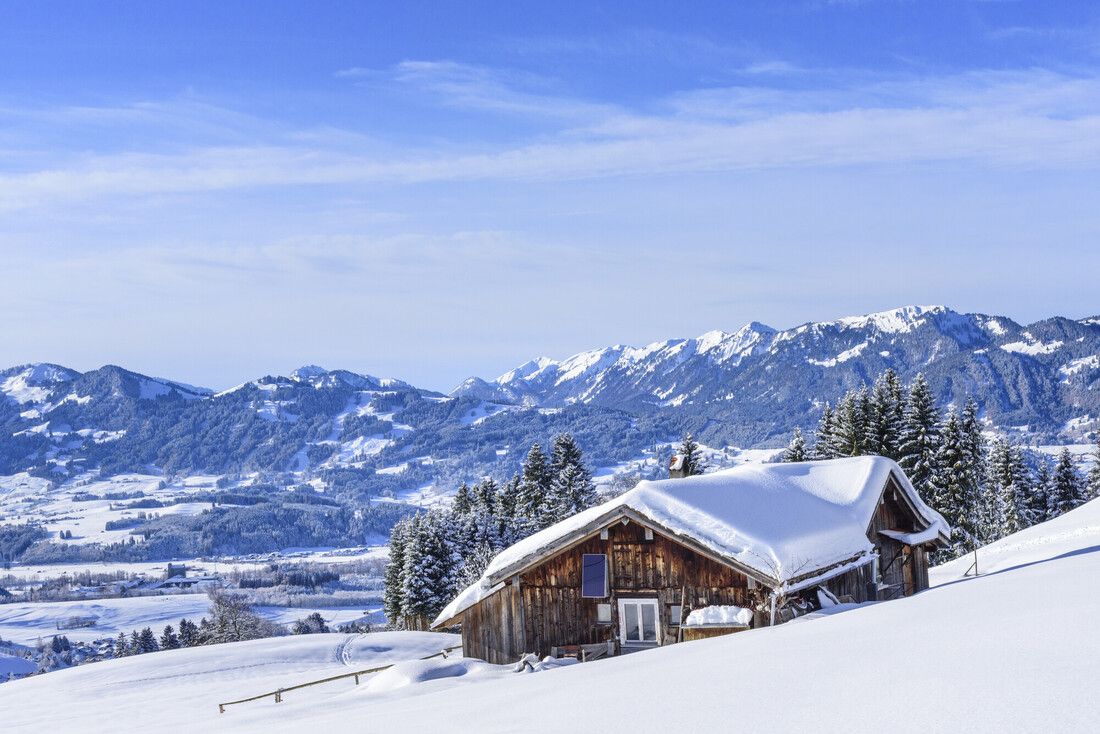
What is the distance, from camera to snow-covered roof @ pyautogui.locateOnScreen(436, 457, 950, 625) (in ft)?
81.4

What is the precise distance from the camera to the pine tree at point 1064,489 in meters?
70.7

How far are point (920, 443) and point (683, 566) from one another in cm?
3392

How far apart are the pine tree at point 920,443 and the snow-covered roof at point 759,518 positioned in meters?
25.4

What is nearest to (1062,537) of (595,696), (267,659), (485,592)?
(485,592)

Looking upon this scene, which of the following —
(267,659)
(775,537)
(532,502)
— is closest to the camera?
(775,537)

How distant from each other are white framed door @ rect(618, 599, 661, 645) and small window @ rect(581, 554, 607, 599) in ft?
2.20

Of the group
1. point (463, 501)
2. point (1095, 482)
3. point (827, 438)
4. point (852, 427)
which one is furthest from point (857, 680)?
point (1095, 482)

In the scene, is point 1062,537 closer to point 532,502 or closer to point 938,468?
point 938,468

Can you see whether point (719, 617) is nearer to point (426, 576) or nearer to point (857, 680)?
point (857, 680)

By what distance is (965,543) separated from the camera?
2213 inches

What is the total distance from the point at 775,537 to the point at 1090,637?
15931mm

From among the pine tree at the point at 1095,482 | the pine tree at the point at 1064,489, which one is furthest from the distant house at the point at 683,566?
the pine tree at the point at 1095,482

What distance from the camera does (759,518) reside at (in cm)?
2673

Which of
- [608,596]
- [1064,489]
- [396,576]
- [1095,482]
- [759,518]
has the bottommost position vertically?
[396,576]
